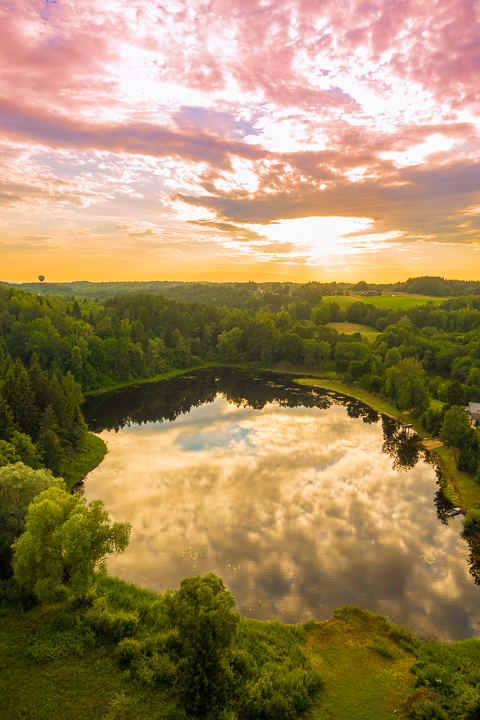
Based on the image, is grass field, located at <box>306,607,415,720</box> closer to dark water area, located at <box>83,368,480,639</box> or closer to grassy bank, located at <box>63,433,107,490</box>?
dark water area, located at <box>83,368,480,639</box>

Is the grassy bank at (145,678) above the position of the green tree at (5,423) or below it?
below

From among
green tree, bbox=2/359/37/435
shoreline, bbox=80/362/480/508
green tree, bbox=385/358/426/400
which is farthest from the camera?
green tree, bbox=385/358/426/400

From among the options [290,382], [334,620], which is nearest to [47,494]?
[334,620]

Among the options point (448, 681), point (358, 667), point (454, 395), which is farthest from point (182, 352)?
point (448, 681)

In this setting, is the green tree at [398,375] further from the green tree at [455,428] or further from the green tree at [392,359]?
the green tree at [455,428]

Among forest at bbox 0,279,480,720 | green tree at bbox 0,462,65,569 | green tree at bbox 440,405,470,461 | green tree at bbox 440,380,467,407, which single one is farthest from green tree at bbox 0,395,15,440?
green tree at bbox 440,380,467,407

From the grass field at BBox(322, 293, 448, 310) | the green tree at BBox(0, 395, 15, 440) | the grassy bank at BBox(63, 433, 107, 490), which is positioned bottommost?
the grassy bank at BBox(63, 433, 107, 490)

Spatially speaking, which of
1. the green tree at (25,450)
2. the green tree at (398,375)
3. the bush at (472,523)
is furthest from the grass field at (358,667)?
the green tree at (398,375)

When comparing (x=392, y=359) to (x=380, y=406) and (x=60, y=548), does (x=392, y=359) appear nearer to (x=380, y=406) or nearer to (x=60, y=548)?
(x=380, y=406)
